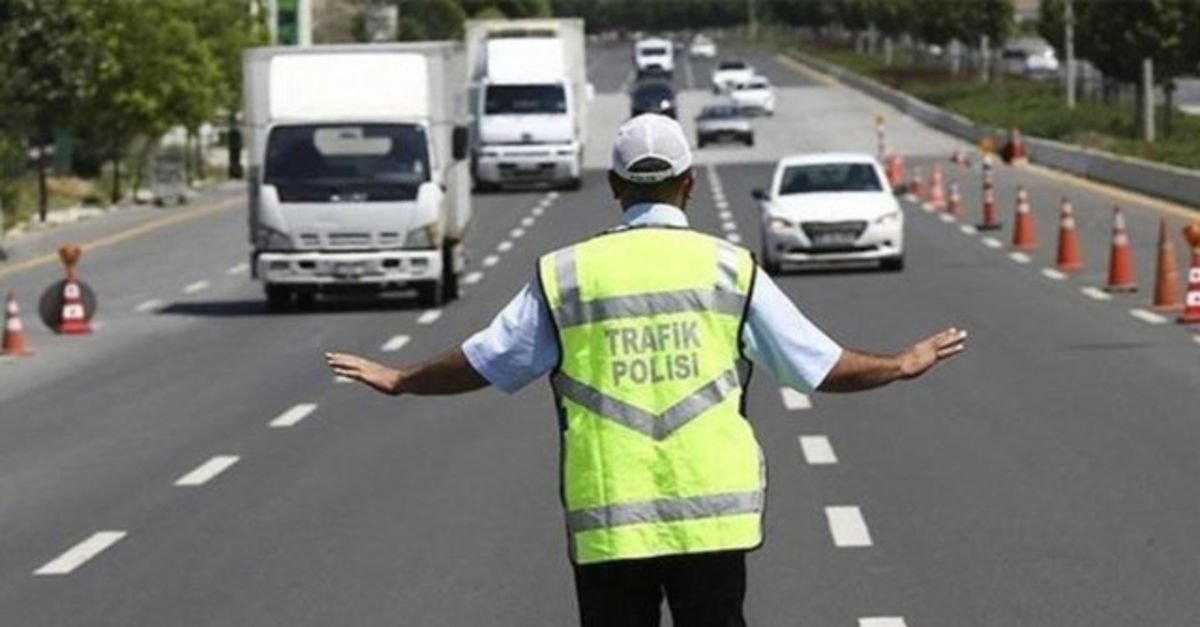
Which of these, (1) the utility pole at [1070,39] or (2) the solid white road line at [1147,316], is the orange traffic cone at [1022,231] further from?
(1) the utility pole at [1070,39]

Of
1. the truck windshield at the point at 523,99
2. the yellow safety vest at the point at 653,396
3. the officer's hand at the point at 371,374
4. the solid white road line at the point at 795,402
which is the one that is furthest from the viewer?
the truck windshield at the point at 523,99

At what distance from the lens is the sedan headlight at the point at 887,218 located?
114 feet

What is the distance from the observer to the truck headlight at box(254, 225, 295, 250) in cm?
3103

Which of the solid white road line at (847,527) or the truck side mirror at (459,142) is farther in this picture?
the truck side mirror at (459,142)

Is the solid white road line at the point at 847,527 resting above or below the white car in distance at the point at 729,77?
above

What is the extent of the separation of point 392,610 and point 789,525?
9.26ft

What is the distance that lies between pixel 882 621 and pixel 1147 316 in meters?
16.4

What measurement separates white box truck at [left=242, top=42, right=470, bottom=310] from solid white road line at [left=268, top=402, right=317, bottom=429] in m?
9.36

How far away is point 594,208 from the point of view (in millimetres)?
53875

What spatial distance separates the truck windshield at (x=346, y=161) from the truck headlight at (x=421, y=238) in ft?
1.29

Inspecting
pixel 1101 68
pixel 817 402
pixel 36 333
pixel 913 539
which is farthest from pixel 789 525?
pixel 1101 68

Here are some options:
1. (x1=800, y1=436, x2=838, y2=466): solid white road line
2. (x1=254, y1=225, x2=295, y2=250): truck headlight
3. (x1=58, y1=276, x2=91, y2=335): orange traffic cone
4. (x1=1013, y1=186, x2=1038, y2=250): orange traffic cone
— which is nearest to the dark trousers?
(x1=800, y1=436, x2=838, y2=466): solid white road line

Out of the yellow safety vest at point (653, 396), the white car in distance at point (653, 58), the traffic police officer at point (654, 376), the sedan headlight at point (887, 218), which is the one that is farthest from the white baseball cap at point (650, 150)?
the white car in distance at point (653, 58)

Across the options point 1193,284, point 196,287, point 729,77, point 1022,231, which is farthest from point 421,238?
point 729,77
